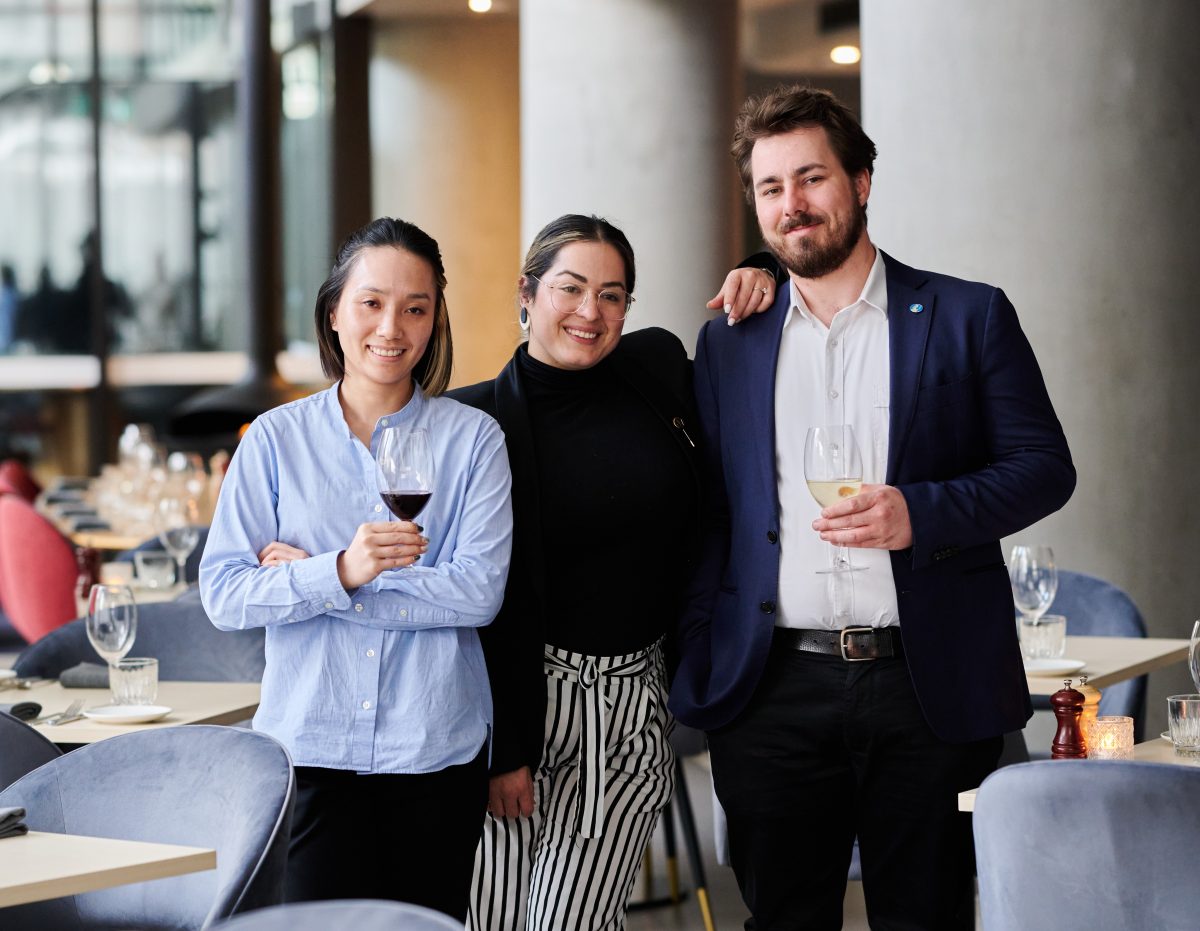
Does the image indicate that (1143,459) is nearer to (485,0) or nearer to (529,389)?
(529,389)

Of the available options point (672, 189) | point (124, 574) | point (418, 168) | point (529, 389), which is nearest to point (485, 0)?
point (418, 168)

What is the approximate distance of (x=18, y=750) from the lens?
2.68 metres

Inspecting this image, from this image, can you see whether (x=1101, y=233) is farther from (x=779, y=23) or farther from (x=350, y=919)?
(x=779, y=23)

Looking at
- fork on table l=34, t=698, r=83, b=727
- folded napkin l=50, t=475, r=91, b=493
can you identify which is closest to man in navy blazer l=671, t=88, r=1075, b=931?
fork on table l=34, t=698, r=83, b=727

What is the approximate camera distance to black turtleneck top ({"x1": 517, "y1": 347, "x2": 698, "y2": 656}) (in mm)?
2592

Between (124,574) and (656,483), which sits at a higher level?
(656,483)

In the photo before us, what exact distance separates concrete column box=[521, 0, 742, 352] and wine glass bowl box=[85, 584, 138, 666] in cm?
374

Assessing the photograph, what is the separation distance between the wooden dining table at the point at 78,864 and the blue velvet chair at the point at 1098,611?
2617 millimetres

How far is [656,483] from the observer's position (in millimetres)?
2633

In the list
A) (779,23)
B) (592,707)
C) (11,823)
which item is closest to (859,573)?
(592,707)

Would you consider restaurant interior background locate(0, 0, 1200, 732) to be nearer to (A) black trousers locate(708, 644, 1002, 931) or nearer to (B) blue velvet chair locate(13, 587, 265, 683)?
(A) black trousers locate(708, 644, 1002, 931)

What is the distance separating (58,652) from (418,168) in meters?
8.09

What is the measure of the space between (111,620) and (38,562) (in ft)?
11.5

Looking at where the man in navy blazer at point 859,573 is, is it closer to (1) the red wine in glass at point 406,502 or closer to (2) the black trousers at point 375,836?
(2) the black trousers at point 375,836
